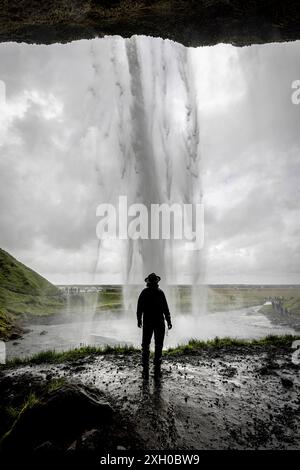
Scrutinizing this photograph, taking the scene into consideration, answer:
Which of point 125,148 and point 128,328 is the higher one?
point 125,148

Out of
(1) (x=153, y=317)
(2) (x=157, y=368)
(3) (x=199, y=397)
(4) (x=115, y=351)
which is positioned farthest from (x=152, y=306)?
(4) (x=115, y=351)

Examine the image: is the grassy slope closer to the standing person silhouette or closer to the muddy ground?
the muddy ground

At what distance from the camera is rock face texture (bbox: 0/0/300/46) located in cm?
730

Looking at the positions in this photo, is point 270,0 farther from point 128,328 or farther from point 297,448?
point 128,328

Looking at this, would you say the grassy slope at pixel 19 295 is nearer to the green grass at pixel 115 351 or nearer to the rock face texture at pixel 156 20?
the green grass at pixel 115 351

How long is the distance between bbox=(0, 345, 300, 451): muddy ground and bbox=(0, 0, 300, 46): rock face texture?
32.3 feet

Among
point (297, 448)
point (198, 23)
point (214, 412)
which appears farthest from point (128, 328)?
point (198, 23)

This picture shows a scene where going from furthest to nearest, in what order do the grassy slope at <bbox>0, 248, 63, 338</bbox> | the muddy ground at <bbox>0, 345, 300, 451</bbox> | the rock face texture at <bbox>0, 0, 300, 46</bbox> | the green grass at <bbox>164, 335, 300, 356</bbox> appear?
the grassy slope at <bbox>0, 248, 63, 338</bbox>, the green grass at <bbox>164, 335, 300, 356</bbox>, the rock face texture at <bbox>0, 0, 300, 46</bbox>, the muddy ground at <bbox>0, 345, 300, 451</bbox>

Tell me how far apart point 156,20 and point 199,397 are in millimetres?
10953

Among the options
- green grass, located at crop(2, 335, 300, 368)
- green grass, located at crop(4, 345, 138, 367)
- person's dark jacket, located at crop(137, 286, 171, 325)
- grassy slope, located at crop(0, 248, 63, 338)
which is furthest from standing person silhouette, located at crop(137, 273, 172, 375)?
grassy slope, located at crop(0, 248, 63, 338)

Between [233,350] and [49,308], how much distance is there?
111ft

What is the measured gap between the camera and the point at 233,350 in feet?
30.5

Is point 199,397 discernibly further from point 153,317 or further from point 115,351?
point 115,351

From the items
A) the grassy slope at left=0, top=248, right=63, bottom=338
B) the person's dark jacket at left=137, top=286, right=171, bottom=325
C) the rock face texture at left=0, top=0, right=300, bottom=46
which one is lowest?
the grassy slope at left=0, top=248, right=63, bottom=338
